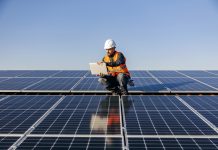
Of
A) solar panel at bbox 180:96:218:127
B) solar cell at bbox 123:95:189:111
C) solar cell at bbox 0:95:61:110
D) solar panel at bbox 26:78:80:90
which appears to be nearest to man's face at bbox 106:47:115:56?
solar cell at bbox 123:95:189:111

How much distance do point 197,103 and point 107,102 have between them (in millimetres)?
2948

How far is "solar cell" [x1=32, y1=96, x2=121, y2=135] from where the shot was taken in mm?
6629

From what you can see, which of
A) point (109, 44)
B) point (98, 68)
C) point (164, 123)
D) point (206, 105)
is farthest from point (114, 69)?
point (164, 123)

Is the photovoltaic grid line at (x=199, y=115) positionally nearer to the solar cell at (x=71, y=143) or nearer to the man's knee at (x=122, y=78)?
the man's knee at (x=122, y=78)

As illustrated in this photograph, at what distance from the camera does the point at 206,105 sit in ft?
29.7

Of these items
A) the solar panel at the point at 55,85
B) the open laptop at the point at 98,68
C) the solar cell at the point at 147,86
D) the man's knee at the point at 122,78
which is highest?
the open laptop at the point at 98,68

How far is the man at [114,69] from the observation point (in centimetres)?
1075

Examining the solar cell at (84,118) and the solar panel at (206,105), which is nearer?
the solar cell at (84,118)

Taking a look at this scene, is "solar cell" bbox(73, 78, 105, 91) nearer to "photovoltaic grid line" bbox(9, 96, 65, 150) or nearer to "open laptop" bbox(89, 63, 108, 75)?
"open laptop" bbox(89, 63, 108, 75)

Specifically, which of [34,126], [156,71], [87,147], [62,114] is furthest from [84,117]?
[156,71]

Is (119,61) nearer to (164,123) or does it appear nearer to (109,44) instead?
(109,44)

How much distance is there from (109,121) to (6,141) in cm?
252

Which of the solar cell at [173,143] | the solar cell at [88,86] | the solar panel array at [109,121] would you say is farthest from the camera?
the solar cell at [88,86]

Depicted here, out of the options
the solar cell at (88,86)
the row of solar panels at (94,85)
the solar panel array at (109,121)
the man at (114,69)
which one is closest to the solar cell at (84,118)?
the solar panel array at (109,121)
